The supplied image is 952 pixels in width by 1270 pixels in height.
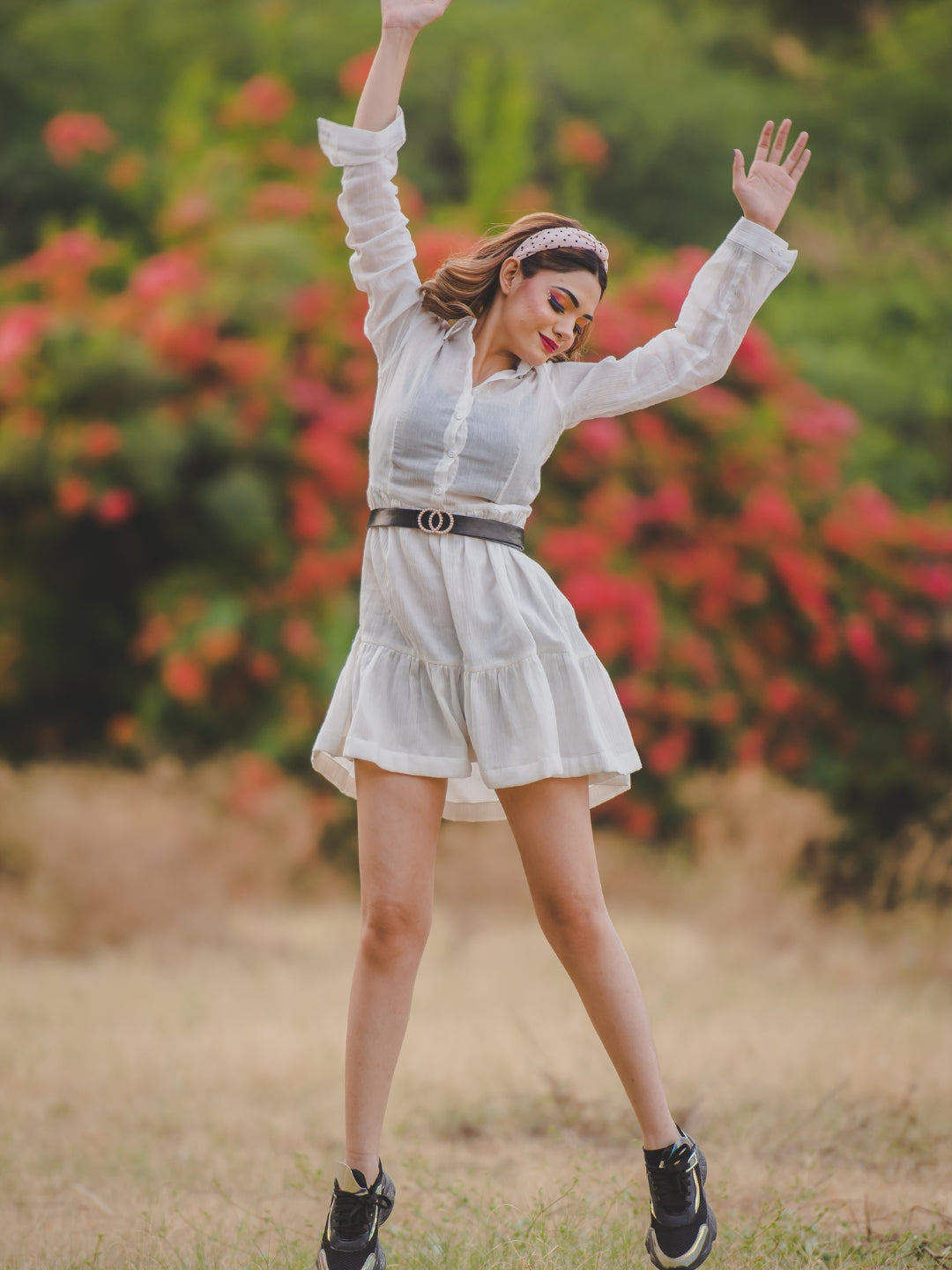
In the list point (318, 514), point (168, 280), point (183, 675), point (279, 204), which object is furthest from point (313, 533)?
point (279, 204)

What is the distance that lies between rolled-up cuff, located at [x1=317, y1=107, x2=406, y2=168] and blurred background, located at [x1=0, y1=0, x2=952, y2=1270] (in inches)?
85.1

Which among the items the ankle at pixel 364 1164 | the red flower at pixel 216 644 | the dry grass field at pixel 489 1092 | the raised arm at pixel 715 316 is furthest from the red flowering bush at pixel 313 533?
the ankle at pixel 364 1164

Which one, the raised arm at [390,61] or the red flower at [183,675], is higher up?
the raised arm at [390,61]

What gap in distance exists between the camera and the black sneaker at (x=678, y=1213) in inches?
87.8

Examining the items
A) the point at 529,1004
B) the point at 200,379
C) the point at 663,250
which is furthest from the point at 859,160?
the point at 529,1004

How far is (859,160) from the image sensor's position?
10070mm

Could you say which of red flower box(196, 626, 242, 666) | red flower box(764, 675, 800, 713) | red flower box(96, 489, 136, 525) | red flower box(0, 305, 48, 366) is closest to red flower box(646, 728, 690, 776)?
red flower box(764, 675, 800, 713)

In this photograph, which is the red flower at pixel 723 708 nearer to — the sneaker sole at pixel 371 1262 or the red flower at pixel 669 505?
the red flower at pixel 669 505

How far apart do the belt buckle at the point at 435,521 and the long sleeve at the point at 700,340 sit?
30cm

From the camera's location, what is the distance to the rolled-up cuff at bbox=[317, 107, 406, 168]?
7.55ft

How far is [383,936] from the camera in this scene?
2248 mm

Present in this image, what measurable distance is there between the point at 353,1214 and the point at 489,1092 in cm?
144

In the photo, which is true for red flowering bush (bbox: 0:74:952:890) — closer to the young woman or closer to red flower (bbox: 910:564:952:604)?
red flower (bbox: 910:564:952:604)

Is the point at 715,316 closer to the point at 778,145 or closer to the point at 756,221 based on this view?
the point at 756,221
